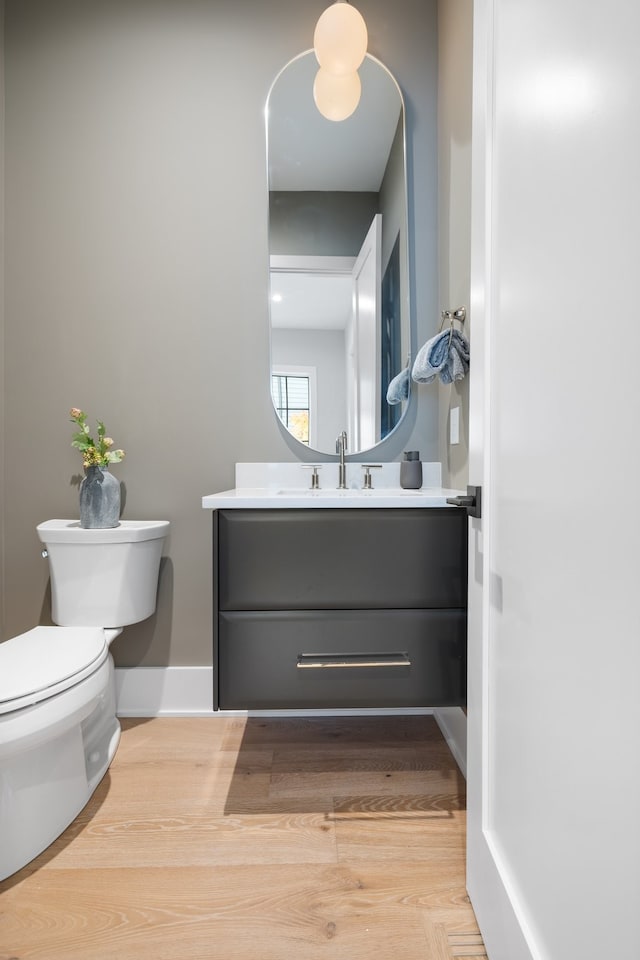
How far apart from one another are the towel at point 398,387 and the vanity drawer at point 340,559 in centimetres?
68

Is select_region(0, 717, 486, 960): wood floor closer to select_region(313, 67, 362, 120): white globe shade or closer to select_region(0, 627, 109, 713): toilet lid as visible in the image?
select_region(0, 627, 109, 713): toilet lid

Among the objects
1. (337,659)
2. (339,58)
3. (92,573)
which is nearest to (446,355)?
(337,659)

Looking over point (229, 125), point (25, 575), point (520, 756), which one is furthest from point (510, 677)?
point (229, 125)

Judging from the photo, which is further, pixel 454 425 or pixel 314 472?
pixel 314 472

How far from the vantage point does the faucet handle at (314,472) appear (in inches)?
71.1

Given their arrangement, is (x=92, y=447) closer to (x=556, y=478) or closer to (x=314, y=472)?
(x=314, y=472)

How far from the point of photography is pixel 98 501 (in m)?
1.66

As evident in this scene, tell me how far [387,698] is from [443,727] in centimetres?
64

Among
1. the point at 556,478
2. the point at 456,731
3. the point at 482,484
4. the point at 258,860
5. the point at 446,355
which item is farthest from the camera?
the point at 456,731

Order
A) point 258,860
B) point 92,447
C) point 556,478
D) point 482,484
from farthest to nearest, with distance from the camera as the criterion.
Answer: point 92,447 → point 258,860 → point 482,484 → point 556,478

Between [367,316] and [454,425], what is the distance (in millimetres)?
512

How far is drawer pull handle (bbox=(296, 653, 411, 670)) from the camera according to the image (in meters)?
1.21

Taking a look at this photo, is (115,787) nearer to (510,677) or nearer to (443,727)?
(443,727)

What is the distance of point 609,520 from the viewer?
1.80 ft
